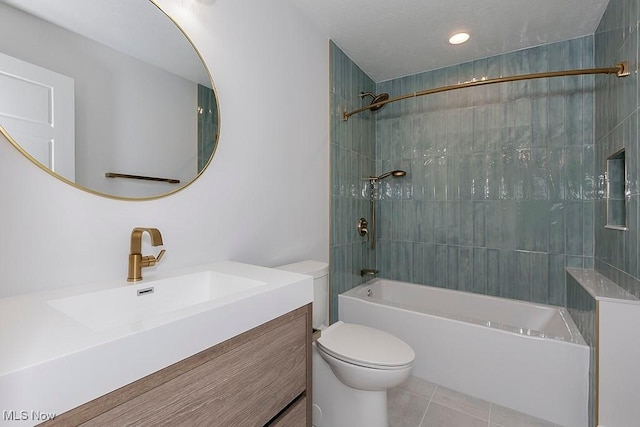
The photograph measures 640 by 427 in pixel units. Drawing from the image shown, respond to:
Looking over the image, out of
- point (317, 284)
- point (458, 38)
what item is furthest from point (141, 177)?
point (458, 38)

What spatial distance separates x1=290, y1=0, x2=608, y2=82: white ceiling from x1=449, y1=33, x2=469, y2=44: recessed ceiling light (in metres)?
0.04

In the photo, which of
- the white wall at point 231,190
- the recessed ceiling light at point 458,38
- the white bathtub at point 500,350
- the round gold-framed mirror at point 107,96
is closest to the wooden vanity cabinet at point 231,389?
the white wall at point 231,190

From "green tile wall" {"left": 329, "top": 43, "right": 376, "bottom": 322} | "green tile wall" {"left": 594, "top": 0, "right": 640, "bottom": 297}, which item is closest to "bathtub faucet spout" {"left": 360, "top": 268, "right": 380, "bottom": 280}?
"green tile wall" {"left": 329, "top": 43, "right": 376, "bottom": 322}

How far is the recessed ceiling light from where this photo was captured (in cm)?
219

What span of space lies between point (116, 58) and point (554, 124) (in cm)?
275

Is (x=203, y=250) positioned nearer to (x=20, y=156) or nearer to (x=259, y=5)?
(x=20, y=156)

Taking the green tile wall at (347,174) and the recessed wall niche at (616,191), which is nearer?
the recessed wall niche at (616,191)

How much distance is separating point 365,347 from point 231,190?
1.03 metres

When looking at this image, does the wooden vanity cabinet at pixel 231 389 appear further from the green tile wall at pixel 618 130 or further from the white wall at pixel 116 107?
the green tile wall at pixel 618 130

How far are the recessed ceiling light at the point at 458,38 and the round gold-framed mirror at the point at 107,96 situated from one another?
72.3 inches

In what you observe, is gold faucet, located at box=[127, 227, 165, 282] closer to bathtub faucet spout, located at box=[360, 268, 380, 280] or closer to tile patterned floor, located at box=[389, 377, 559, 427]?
tile patterned floor, located at box=[389, 377, 559, 427]

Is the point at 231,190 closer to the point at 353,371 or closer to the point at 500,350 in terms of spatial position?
the point at 353,371

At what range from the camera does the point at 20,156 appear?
856mm

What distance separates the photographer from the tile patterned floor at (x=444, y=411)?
1.66 m
